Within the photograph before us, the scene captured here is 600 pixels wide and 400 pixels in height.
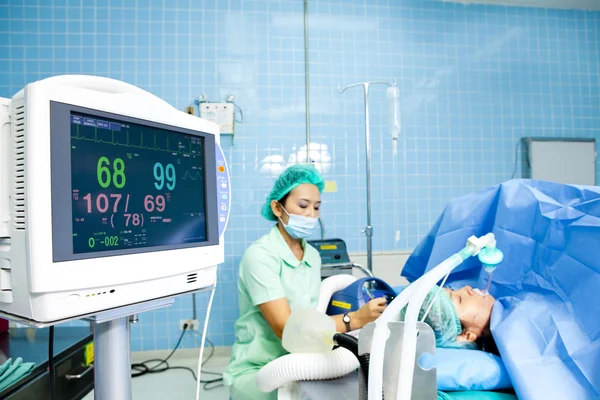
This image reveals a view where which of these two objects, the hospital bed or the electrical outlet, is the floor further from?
the hospital bed

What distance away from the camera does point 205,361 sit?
2.54 metres

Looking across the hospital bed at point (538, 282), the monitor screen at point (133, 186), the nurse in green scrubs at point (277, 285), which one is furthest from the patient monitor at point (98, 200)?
the nurse in green scrubs at point (277, 285)

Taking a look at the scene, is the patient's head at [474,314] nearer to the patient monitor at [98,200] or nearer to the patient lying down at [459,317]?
the patient lying down at [459,317]

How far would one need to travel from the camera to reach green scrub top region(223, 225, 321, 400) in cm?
128

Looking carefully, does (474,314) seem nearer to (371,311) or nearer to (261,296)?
(371,311)

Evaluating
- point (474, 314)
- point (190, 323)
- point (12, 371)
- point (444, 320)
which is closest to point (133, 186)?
point (12, 371)

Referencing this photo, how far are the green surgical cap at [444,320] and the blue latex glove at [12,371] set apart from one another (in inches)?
42.9

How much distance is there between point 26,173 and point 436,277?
0.71 metres

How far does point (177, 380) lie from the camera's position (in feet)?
7.43

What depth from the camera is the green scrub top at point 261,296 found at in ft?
4.21

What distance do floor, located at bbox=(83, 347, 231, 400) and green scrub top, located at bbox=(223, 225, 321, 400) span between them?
91cm

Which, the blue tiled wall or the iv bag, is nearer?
the iv bag

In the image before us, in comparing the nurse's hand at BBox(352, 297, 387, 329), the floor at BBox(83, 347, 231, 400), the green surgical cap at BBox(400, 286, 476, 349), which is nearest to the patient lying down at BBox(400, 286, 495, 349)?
the green surgical cap at BBox(400, 286, 476, 349)

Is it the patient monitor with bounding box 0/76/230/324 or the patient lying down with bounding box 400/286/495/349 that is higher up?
the patient monitor with bounding box 0/76/230/324
